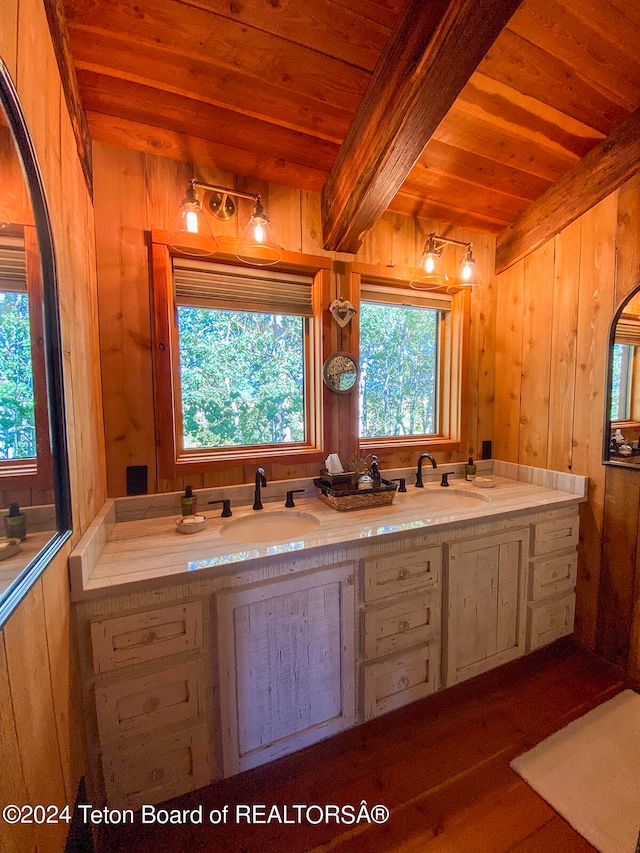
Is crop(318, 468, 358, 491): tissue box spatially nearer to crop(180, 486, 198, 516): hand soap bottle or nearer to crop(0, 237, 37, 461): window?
crop(180, 486, 198, 516): hand soap bottle

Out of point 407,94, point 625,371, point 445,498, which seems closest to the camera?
point 407,94

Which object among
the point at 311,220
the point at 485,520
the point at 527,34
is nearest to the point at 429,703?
the point at 485,520

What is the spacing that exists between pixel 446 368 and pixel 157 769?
230cm

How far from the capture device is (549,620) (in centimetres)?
173

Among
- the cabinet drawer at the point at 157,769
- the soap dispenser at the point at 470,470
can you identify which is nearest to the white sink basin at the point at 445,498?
the soap dispenser at the point at 470,470

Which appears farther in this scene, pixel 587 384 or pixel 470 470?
pixel 470 470

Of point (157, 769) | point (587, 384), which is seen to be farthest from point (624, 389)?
point (157, 769)

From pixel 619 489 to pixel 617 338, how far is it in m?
0.77

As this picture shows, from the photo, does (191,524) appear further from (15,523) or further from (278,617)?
(15,523)

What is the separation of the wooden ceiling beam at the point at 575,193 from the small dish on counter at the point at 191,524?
7.68 feet

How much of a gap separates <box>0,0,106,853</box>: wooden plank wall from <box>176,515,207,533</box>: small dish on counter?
12.3 inches

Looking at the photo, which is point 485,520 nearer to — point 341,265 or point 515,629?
point 515,629

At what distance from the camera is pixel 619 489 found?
169 cm

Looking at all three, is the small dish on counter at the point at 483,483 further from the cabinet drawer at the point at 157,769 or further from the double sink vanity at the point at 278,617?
the cabinet drawer at the point at 157,769
